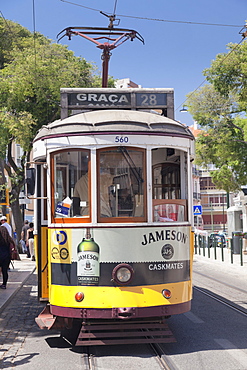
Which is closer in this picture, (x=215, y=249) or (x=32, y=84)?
(x=215, y=249)

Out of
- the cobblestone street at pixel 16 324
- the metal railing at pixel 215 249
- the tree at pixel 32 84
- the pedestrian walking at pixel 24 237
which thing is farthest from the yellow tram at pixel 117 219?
the pedestrian walking at pixel 24 237

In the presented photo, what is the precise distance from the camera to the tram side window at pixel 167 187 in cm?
733

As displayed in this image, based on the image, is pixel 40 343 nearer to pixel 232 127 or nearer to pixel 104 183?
pixel 104 183

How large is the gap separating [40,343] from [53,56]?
19673 mm

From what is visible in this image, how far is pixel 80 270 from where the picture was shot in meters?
7.02

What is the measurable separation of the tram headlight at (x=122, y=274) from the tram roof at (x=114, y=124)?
68.4 inches

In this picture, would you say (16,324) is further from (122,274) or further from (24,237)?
(24,237)

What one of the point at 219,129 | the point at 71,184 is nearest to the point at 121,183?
the point at 71,184

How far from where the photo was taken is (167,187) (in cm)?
774

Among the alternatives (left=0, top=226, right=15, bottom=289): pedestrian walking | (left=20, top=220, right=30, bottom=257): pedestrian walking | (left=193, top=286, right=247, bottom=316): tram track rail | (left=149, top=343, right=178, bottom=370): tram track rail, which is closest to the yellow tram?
(left=149, top=343, right=178, bottom=370): tram track rail

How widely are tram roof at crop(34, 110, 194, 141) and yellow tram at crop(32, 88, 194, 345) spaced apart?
0.5 inches

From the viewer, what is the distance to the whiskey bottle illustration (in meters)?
6.96

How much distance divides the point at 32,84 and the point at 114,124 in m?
17.8

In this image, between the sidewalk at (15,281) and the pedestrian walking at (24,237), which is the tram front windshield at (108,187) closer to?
the sidewalk at (15,281)
